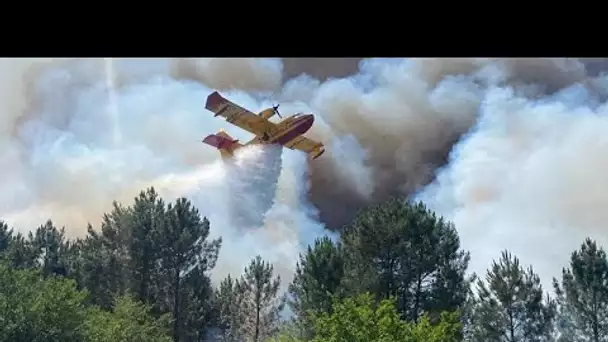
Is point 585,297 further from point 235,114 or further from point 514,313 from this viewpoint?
point 235,114

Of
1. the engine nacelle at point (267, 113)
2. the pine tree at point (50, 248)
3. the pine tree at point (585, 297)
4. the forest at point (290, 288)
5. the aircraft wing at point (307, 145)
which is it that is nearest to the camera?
the forest at point (290, 288)

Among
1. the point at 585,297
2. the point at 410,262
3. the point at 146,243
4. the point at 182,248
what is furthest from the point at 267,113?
A: the point at 585,297

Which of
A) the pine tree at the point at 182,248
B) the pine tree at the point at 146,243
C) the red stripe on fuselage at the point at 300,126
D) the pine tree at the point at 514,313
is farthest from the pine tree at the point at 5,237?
the pine tree at the point at 514,313

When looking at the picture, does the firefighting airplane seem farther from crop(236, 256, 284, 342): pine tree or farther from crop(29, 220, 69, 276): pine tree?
crop(29, 220, 69, 276): pine tree

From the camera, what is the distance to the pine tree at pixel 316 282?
9156mm

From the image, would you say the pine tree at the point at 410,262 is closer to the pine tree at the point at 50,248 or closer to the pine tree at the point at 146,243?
the pine tree at the point at 146,243

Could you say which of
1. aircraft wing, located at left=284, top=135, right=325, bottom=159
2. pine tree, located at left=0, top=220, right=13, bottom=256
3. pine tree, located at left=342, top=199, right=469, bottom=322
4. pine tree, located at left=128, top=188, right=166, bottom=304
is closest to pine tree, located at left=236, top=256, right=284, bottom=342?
pine tree, located at left=342, top=199, right=469, bottom=322

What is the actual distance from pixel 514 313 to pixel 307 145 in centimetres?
365

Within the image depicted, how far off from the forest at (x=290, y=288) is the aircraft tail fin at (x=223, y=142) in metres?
1.05

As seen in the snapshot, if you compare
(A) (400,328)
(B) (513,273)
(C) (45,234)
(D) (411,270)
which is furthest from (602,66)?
(C) (45,234)

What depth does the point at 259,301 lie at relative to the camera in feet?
31.6

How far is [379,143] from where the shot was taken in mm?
10359

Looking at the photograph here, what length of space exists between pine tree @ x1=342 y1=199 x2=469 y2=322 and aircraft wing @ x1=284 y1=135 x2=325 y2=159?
1.49 m
